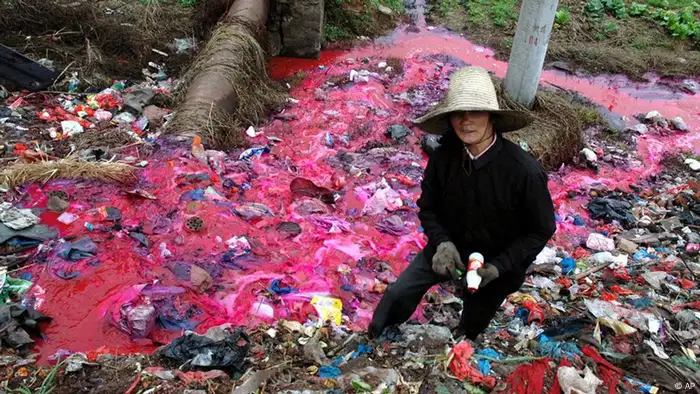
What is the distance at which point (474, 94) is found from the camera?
243 cm

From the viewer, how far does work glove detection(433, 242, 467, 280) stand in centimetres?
265

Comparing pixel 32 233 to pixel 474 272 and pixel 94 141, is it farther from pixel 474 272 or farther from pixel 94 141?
pixel 474 272

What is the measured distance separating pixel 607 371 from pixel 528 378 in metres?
0.43

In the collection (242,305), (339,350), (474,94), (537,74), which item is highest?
(474,94)

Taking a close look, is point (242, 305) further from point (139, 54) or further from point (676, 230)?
point (139, 54)

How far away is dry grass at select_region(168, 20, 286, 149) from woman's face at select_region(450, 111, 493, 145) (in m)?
3.64

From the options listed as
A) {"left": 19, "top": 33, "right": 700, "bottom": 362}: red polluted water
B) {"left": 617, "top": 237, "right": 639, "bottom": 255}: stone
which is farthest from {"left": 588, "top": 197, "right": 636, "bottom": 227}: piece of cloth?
{"left": 617, "top": 237, "right": 639, "bottom": 255}: stone

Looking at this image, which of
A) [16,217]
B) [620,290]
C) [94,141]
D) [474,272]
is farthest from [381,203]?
[16,217]

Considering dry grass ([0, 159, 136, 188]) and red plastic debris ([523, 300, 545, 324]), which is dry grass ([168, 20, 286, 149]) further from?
red plastic debris ([523, 300, 545, 324])

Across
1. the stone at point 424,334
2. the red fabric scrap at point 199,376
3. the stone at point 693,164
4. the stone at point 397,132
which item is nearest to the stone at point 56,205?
the red fabric scrap at point 199,376

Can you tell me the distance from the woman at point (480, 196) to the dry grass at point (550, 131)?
3615 millimetres

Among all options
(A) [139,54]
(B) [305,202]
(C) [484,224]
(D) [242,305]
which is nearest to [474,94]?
(C) [484,224]

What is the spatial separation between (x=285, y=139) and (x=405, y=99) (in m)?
1.90

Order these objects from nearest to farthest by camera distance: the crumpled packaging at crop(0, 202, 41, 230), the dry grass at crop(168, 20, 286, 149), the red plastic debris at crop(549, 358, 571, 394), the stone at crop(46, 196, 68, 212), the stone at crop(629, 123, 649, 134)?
the red plastic debris at crop(549, 358, 571, 394) < the crumpled packaging at crop(0, 202, 41, 230) < the stone at crop(46, 196, 68, 212) < the dry grass at crop(168, 20, 286, 149) < the stone at crop(629, 123, 649, 134)
